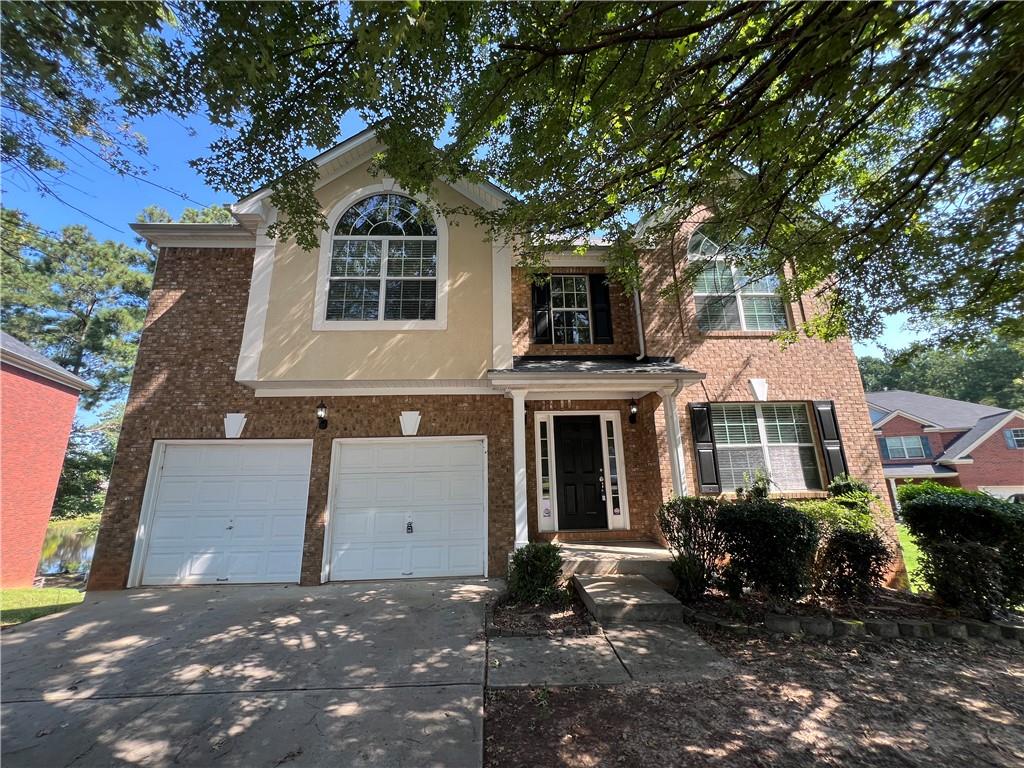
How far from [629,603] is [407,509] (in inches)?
160

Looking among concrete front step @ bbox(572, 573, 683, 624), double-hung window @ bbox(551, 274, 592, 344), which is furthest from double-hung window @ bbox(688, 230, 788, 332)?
concrete front step @ bbox(572, 573, 683, 624)

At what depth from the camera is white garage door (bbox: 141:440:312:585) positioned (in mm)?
6801

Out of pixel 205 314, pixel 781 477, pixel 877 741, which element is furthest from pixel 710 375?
pixel 205 314

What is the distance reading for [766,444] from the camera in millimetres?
7832

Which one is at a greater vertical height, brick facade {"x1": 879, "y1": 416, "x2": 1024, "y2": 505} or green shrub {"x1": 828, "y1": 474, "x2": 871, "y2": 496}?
brick facade {"x1": 879, "y1": 416, "x2": 1024, "y2": 505}

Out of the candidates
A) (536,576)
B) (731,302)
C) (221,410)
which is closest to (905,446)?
(731,302)

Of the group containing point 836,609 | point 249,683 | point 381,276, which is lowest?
point 249,683


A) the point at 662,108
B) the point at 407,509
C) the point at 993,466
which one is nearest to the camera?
the point at 662,108

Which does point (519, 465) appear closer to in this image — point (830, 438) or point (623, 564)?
point (623, 564)

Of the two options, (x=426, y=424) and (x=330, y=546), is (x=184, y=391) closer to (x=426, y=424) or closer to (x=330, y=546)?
(x=330, y=546)

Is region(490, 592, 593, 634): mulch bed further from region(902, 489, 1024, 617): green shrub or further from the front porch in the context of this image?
region(902, 489, 1024, 617): green shrub

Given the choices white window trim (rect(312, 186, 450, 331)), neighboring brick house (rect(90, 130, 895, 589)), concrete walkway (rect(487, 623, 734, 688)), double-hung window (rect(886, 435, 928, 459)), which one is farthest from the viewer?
→ double-hung window (rect(886, 435, 928, 459))

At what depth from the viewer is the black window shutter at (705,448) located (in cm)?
742

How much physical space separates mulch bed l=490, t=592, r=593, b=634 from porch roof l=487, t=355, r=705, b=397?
10.9ft
